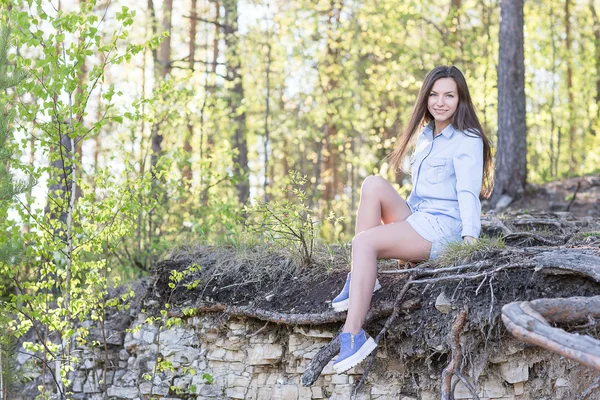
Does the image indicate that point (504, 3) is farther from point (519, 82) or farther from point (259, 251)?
point (259, 251)

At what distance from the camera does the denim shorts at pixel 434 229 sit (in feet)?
12.8

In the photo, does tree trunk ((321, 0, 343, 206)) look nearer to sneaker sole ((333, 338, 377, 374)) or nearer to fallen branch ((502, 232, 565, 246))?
fallen branch ((502, 232, 565, 246))

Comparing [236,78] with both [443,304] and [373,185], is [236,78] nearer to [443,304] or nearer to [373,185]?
[373,185]

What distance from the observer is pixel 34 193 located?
4.75 metres

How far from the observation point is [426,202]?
13.3 ft

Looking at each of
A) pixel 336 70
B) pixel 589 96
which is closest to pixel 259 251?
pixel 336 70

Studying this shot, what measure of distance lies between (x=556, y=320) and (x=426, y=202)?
3.78ft

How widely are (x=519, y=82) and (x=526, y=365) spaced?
5400mm

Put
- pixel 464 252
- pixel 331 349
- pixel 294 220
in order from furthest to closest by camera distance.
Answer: pixel 294 220 → pixel 464 252 → pixel 331 349

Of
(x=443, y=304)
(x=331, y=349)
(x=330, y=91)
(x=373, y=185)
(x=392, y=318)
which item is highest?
(x=330, y=91)

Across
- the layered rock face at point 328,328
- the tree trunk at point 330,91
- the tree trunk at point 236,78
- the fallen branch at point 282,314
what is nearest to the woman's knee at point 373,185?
the layered rock face at point 328,328

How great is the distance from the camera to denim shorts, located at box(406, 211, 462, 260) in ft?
12.8

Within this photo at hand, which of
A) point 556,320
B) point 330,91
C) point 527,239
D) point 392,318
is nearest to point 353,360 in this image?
point 392,318

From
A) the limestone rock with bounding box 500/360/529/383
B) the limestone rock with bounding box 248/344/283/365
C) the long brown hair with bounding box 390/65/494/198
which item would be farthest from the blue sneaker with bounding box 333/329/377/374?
the long brown hair with bounding box 390/65/494/198
